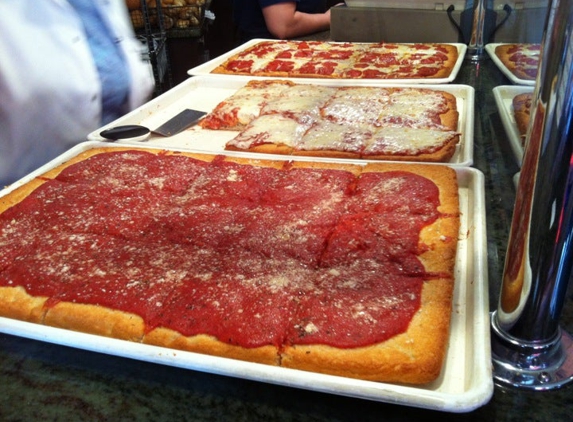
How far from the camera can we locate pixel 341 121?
6.32 ft

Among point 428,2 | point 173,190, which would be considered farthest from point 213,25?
point 173,190

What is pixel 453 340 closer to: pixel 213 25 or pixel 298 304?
pixel 298 304

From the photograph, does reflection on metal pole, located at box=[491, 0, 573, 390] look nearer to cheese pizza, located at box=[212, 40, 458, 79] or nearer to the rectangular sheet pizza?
the rectangular sheet pizza

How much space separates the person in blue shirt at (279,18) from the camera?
137 inches

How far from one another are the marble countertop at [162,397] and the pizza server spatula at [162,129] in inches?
37.8

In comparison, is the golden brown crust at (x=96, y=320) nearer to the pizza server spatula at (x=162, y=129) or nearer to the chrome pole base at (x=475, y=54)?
the pizza server spatula at (x=162, y=129)

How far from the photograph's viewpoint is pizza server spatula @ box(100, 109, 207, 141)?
1757 millimetres

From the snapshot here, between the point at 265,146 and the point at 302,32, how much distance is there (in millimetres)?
2206

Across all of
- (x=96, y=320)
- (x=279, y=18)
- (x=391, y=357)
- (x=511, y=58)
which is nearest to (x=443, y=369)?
(x=391, y=357)

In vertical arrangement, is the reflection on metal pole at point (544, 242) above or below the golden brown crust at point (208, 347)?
above

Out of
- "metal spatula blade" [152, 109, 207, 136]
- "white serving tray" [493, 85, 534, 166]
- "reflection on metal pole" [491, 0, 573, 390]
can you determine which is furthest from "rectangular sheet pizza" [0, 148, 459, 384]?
"metal spatula blade" [152, 109, 207, 136]

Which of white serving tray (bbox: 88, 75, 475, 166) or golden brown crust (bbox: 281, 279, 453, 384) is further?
white serving tray (bbox: 88, 75, 475, 166)

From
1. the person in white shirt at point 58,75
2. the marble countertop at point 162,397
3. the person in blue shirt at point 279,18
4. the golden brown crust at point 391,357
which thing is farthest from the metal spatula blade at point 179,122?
the person in blue shirt at point 279,18

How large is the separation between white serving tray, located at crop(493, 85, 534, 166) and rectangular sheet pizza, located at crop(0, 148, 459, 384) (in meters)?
0.22
